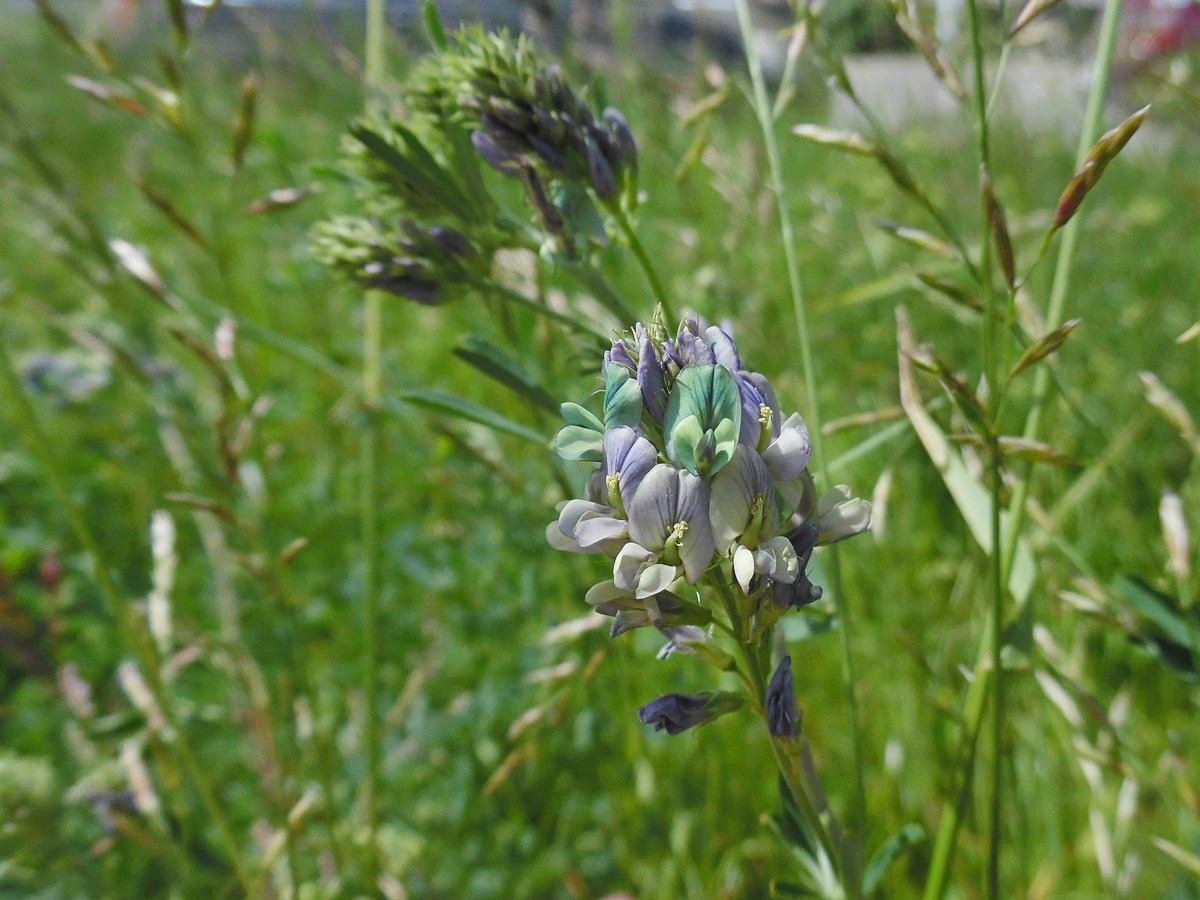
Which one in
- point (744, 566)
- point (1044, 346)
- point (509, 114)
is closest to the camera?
point (744, 566)

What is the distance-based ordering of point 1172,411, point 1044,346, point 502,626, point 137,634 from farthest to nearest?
1. point 502,626
2. point 137,634
3. point 1172,411
4. point 1044,346

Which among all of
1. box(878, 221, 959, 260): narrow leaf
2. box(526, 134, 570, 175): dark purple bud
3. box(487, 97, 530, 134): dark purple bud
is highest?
box(487, 97, 530, 134): dark purple bud

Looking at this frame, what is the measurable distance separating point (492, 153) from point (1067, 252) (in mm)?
497

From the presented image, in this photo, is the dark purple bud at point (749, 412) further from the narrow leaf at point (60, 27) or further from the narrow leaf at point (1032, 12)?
the narrow leaf at point (60, 27)

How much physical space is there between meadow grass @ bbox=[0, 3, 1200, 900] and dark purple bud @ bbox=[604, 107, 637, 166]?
160 mm

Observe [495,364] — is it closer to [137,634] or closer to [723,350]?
[723,350]

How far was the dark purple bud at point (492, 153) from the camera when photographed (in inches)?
27.8

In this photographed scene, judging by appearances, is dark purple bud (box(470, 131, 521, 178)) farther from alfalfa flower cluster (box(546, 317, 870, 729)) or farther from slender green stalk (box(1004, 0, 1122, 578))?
slender green stalk (box(1004, 0, 1122, 578))

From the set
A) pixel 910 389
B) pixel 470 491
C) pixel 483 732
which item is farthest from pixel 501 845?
pixel 910 389

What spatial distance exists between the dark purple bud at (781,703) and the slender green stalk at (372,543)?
2.07 feet

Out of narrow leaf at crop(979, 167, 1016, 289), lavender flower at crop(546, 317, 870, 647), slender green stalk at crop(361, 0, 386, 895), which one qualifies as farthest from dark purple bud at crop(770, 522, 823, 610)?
slender green stalk at crop(361, 0, 386, 895)

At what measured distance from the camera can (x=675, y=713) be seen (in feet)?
1.78

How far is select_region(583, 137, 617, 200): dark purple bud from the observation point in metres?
0.69

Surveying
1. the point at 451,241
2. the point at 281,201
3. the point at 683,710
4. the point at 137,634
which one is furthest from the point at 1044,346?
the point at 137,634
